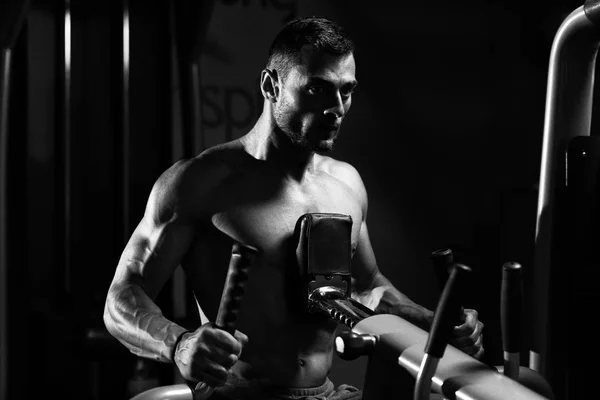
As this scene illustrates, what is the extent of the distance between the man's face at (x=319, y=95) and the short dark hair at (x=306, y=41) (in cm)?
1

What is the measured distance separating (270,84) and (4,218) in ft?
1.97

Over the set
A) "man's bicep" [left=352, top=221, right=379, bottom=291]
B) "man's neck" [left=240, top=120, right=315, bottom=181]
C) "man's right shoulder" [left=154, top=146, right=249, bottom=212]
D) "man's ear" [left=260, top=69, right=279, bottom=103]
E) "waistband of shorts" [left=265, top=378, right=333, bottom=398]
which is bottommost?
"waistband of shorts" [left=265, top=378, right=333, bottom=398]

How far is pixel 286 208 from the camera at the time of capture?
1.19 m

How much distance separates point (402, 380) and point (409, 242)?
1.36 meters

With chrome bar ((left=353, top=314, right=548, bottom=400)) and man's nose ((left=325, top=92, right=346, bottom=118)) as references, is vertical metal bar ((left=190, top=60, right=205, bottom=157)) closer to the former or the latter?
man's nose ((left=325, top=92, right=346, bottom=118))

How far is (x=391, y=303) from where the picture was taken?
1.24 meters

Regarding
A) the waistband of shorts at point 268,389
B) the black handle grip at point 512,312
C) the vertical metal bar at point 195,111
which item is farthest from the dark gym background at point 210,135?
the black handle grip at point 512,312

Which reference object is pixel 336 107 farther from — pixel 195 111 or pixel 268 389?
pixel 195 111

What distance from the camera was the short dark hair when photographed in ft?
3.75

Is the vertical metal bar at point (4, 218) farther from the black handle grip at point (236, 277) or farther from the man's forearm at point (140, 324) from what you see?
the black handle grip at point (236, 277)

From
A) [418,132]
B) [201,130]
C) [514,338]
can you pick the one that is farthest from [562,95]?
[418,132]

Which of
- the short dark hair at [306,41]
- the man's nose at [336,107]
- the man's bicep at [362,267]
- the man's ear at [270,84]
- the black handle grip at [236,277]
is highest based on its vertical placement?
the short dark hair at [306,41]

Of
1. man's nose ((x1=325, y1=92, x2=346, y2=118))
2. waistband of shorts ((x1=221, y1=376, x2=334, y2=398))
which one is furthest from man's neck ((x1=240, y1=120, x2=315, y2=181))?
waistband of shorts ((x1=221, y1=376, x2=334, y2=398))

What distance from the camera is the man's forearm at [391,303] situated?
1.16 m
